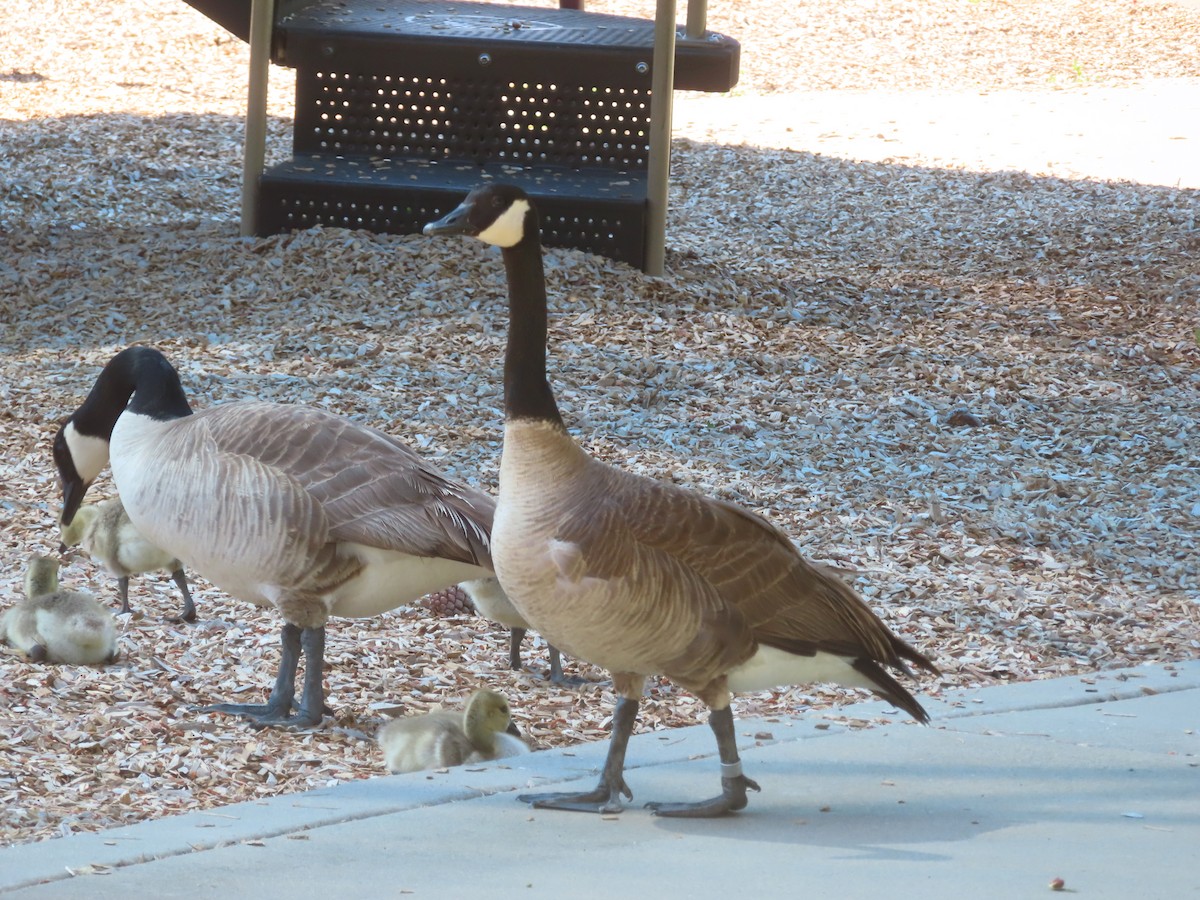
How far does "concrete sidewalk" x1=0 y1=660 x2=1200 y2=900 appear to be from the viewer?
117 inches

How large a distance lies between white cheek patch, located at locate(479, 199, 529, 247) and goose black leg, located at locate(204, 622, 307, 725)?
1.53 meters

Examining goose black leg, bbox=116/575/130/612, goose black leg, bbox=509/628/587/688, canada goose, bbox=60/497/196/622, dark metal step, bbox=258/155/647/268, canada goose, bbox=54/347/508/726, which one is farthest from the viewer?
dark metal step, bbox=258/155/647/268

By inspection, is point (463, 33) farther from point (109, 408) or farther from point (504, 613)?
point (504, 613)

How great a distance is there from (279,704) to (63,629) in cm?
77

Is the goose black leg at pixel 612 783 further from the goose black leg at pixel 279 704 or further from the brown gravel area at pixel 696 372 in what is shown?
the goose black leg at pixel 279 704

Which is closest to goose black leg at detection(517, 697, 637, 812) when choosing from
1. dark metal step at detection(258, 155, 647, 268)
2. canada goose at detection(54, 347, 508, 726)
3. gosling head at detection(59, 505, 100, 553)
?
canada goose at detection(54, 347, 508, 726)

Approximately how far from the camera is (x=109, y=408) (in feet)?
15.8

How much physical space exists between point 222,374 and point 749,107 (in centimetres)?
1036

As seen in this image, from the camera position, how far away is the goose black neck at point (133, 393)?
4.41 m

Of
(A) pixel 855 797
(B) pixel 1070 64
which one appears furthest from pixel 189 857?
(B) pixel 1070 64

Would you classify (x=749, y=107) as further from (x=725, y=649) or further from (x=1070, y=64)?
(x=725, y=649)

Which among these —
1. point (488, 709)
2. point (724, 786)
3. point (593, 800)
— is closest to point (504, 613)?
point (488, 709)

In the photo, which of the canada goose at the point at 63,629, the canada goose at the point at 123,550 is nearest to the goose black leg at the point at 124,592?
the canada goose at the point at 123,550

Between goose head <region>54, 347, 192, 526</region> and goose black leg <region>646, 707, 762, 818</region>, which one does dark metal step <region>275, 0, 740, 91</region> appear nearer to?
goose head <region>54, 347, 192, 526</region>
